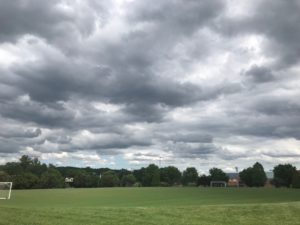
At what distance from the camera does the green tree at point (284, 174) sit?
616 feet

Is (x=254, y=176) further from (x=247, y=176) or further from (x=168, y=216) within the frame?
(x=168, y=216)

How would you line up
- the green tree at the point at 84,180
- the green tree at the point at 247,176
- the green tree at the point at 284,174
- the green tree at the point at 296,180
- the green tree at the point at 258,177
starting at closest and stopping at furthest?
the green tree at the point at 296,180 → the green tree at the point at 84,180 → the green tree at the point at 284,174 → the green tree at the point at 258,177 → the green tree at the point at 247,176

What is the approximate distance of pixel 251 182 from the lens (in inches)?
7653


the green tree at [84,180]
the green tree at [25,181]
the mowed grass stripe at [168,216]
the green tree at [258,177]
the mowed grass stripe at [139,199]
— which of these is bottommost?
the mowed grass stripe at [168,216]

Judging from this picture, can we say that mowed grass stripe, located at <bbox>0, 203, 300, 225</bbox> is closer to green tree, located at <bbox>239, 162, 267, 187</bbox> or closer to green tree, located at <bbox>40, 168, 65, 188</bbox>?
green tree, located at <bbox>40, 168, 65, 188</bbox>

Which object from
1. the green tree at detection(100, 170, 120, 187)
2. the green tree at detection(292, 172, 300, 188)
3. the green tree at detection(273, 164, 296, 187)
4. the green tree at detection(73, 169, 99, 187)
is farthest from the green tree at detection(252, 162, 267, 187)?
the green tree at detection(73, 169, 99, 187)

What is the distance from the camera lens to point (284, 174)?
189625mm

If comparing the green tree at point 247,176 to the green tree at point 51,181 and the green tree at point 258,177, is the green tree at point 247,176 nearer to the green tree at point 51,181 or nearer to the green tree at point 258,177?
the green tree at point 258,177

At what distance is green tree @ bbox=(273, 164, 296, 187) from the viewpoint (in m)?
188

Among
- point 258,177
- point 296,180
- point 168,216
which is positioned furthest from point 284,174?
point 168,216

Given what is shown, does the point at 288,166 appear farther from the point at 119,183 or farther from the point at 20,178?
the point at 20,178

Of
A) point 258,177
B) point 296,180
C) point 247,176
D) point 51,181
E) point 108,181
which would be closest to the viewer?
point 51,181

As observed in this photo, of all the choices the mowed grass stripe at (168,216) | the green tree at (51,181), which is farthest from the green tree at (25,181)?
the mowed grass stripe at (168,216)

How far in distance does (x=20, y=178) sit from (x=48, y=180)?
45.5 feet
